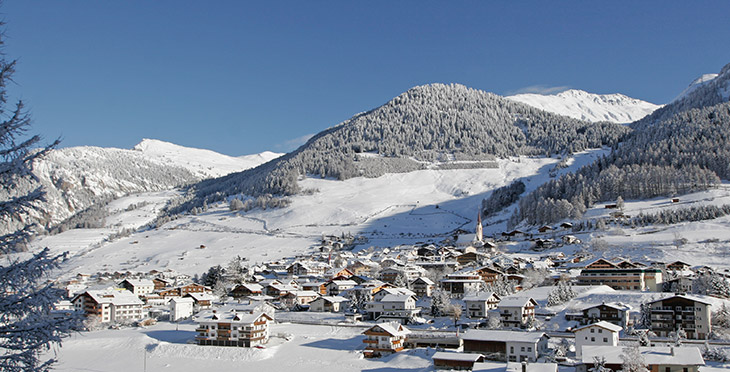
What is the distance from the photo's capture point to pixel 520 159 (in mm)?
165625

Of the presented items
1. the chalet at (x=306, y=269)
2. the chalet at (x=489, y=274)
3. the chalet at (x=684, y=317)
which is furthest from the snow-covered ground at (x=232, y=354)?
the chalet at (x=306, y=269)

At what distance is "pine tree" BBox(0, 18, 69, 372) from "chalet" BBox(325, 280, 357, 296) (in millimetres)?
49579

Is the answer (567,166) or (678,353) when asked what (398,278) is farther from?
(567,166)

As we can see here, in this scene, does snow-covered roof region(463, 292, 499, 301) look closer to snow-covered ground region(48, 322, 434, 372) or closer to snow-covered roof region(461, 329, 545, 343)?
snow-covered roof region(461, 329, 545, 343)

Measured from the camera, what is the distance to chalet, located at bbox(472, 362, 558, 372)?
2586 cm

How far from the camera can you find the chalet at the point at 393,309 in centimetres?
4247

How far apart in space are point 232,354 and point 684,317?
26713 mm

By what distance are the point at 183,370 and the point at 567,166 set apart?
425 feet

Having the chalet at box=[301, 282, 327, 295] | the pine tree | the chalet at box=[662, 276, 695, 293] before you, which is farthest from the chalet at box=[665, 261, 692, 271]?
the pine tree

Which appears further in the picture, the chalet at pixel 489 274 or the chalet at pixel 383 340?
the chalet at pixel 489 274

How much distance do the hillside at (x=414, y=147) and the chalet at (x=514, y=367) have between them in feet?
380

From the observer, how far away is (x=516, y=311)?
123ft

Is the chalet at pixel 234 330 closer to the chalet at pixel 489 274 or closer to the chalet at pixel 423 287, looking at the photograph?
the chalet at pixel 423 287

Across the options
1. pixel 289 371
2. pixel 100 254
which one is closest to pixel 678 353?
pixel 289 371
